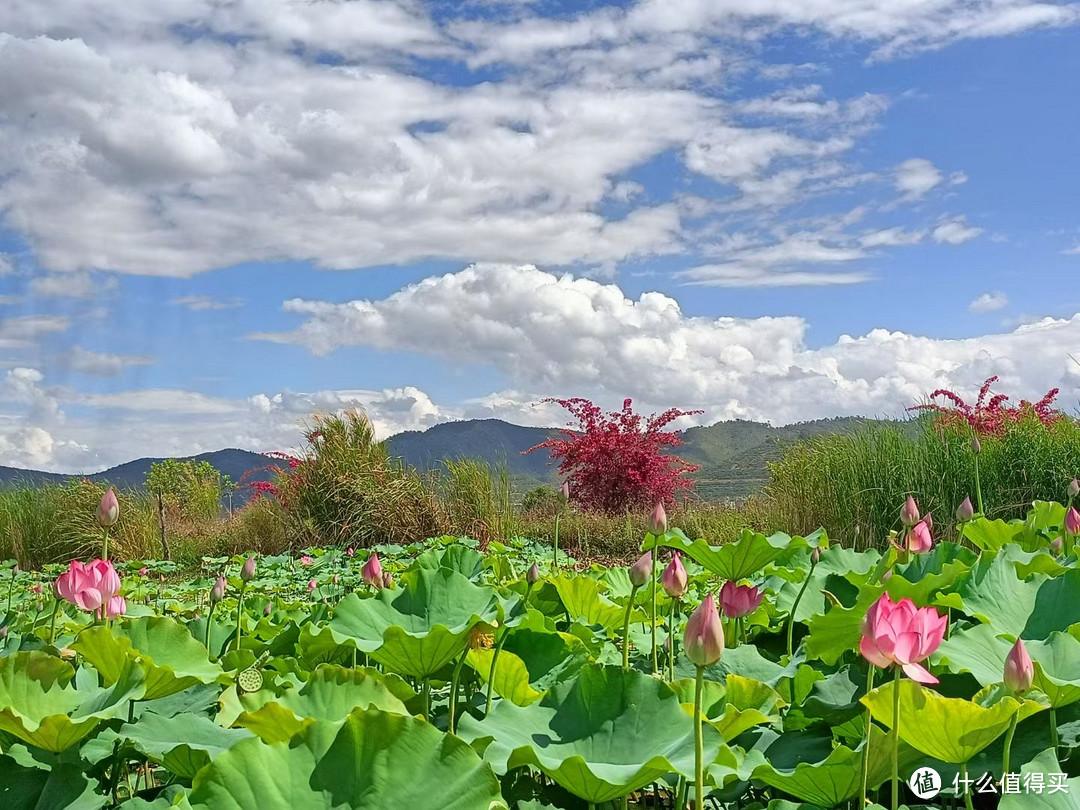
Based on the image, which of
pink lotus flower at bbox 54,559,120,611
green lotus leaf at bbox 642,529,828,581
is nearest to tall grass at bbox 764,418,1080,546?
green lotus leaf at bbox 642,529,828,581

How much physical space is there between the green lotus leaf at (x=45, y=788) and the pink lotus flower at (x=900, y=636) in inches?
38.2

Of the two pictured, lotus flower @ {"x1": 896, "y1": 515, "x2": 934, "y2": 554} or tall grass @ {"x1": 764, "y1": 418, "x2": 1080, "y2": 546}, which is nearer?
lotus flower @ {"x1": 896, "y1": 515, "x2": 934, "y2": 554}

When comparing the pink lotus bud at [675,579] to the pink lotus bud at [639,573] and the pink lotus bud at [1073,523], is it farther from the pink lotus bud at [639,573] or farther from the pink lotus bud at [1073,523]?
the pink lotus bud at [1073,523]

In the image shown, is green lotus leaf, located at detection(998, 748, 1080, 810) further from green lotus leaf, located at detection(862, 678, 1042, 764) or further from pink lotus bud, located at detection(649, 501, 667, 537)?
pink lotus bud, located at detection(649, 501, 667, 537)

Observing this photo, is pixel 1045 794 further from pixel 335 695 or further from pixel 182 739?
pixel 182 739

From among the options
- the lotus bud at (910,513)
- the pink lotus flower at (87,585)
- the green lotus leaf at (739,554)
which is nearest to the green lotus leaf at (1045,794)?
the green lotus leaf at (739,554)

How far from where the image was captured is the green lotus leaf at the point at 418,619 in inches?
52.9

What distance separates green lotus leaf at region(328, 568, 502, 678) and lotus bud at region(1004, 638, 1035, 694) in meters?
0.69

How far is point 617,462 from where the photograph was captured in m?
13.0

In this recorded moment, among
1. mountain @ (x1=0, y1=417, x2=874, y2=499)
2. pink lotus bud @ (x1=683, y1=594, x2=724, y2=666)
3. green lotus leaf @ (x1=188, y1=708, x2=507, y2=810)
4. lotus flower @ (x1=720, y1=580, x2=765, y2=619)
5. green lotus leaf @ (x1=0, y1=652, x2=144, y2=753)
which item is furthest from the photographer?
mountain @ (x1=0, y1=417, x2=874, y2=499)

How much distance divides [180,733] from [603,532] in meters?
9.14

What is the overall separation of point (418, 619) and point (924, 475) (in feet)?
26.3

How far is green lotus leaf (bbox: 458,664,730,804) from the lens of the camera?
1.05 m

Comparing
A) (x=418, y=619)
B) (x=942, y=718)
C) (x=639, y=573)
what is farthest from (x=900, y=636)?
(x=418, y=619)
